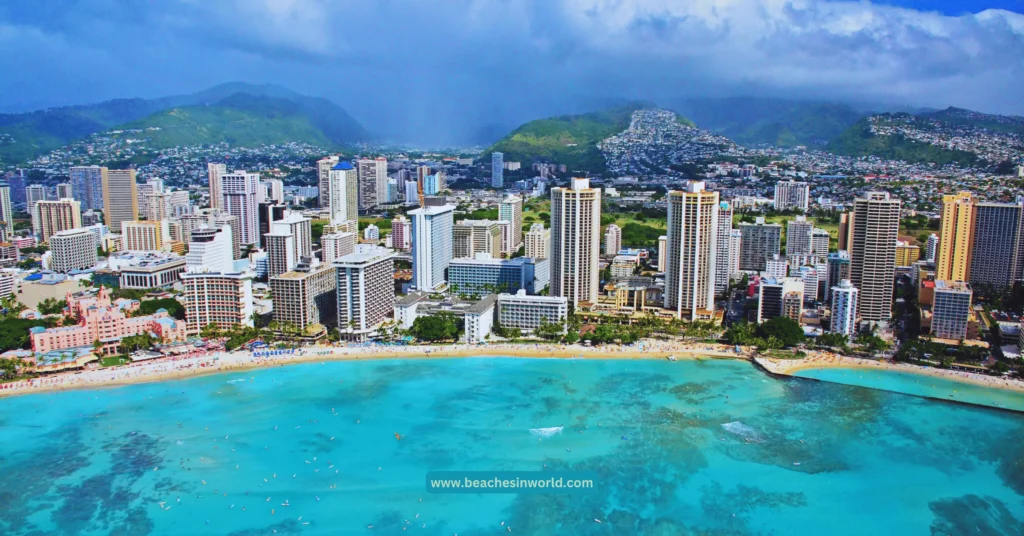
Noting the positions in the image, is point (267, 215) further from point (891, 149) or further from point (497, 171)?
point (891, 149)

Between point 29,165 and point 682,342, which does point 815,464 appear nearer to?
point 682,342

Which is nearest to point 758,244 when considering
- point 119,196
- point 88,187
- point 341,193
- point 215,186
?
point 341,193

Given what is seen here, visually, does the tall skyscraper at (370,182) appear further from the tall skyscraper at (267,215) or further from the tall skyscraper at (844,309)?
the tall skyscraper at (844,309)

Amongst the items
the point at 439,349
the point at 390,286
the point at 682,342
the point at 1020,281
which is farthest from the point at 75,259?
the point at 1020,281

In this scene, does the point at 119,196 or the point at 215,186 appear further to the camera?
the point at 215,186

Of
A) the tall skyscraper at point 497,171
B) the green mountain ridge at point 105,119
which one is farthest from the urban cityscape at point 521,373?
the green mountain ridge at point 105,119

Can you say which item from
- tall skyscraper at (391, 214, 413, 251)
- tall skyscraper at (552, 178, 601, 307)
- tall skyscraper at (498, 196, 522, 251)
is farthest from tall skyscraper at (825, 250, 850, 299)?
tall skyscraper at (391, 214, 413, 251)

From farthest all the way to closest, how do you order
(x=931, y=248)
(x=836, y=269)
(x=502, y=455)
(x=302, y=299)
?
(x=931, y=248) < (x=836, y=269) < (x=302, y=299) < (x=502, y=455)

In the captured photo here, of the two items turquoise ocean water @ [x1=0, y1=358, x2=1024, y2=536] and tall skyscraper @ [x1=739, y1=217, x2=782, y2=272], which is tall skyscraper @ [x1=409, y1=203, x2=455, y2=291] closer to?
turquoise ocean water @ [x1=0, y1=358, x2=1024, y2=536]
